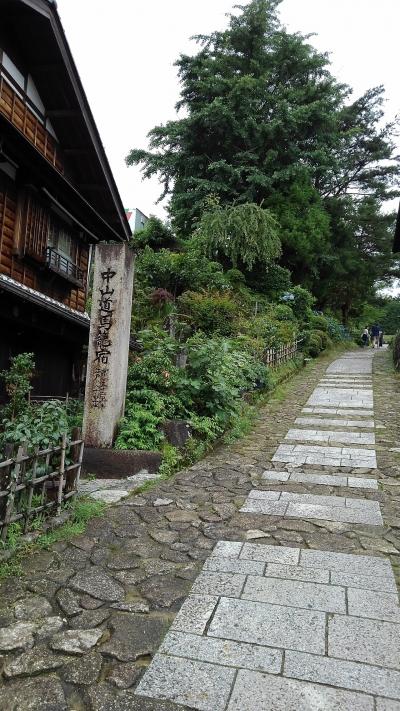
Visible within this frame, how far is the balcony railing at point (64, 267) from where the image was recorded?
1104cm

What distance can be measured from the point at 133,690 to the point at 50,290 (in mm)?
10481

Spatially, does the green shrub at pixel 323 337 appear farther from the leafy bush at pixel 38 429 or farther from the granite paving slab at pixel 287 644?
the granite paving slab at pixel 287 644

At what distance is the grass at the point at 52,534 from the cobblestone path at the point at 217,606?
115 millimetres

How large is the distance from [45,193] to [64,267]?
2068 millimetres

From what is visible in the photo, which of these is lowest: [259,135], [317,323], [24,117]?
[317,323]

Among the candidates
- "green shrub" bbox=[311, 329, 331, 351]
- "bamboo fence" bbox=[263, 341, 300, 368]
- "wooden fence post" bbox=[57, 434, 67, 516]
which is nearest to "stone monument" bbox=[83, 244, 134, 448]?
"wooden fence post" bbox=[57, 434, 67, 516]

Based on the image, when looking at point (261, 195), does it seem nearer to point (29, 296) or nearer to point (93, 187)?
point (93, 187)

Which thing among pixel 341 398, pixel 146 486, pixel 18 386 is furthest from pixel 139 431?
pixel 341 398

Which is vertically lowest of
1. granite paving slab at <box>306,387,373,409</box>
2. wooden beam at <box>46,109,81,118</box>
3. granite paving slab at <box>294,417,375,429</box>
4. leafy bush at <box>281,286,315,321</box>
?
granite paving slab at <box>294,417,375,429</box>

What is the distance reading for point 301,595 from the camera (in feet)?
10.9

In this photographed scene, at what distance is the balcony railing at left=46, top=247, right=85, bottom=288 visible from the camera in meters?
11.0

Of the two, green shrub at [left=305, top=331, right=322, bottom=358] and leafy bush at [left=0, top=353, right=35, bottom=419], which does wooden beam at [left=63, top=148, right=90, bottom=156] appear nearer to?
leafy bush at [left=0, top=353, right=35, bottom=419]

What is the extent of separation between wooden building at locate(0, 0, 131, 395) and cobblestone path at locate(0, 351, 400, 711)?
16.6 ft

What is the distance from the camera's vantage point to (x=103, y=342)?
6961 millimetres
